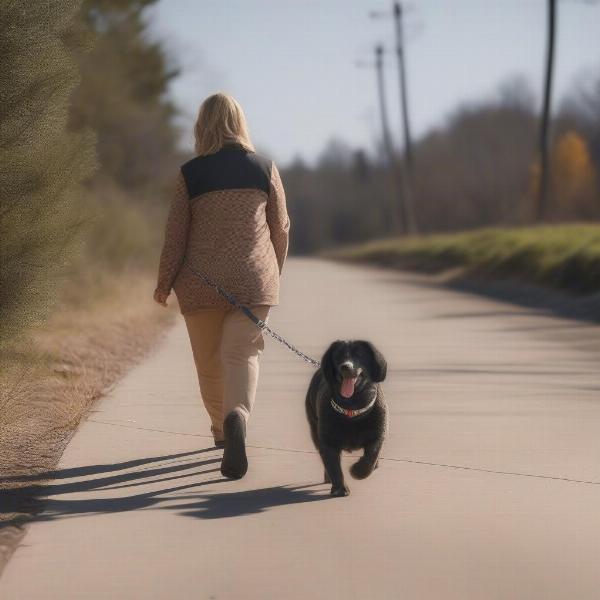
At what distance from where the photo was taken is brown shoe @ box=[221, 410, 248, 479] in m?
7.25

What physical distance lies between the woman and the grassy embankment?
585 inches

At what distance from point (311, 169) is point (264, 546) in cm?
17496

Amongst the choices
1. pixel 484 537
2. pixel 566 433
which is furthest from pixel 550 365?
pixel 484 537

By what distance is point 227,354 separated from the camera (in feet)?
25.4

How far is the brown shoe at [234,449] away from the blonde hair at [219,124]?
1.52 metres

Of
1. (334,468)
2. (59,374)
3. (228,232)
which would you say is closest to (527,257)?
(59,374)

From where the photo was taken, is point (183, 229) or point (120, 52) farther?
point (120, 52)

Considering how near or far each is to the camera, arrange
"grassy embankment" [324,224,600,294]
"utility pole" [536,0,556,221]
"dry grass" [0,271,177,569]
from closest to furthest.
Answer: "dry grass" [0,271,177,569] < "grassy embankment" [324,224,600,294] < "utility pole" [536,0,556,221]

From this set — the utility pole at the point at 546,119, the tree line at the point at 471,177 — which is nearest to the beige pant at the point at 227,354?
the utility pole at the point at 546,119

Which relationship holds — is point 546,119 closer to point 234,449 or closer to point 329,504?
point 234,449

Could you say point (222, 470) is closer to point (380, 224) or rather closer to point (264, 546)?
point (264, 546)

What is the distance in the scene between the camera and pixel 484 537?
612 cm

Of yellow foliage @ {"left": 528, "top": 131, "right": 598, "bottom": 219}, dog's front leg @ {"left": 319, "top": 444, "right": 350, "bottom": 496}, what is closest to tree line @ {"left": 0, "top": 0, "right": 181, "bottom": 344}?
dog's front leg @ {"left": 319, "top": 444, "right": 350, "bottom": 496}

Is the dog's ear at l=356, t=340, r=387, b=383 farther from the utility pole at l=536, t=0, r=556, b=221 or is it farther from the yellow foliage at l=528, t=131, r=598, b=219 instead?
the yellow foliage at l=528, t=131, r=598, b=219
